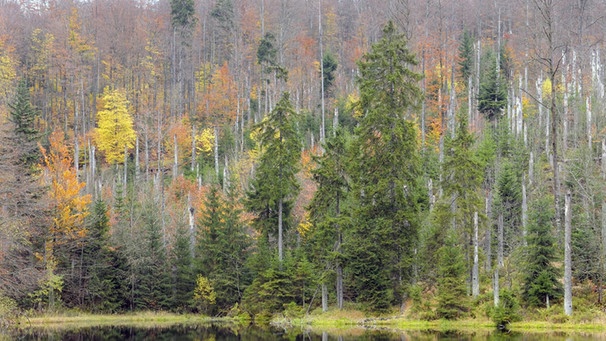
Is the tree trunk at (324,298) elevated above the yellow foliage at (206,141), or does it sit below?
below

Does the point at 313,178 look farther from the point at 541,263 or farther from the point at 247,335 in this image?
the point at 541,263

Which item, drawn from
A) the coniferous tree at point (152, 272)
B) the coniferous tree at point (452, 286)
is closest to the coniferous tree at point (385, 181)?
the coniferous tree at point (452, 286)

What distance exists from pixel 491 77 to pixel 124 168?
113 feet

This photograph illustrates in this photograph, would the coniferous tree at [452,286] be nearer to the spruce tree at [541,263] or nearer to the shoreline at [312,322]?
the shoreline at [312,322]

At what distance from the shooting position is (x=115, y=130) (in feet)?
209

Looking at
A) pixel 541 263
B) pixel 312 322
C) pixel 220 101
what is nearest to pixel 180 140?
pixel 220 101

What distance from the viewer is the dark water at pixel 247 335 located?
2589 cm

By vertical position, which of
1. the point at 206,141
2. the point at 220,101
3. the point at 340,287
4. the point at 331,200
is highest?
the point at 220,101

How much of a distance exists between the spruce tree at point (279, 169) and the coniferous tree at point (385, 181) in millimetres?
5071

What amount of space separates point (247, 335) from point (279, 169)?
41.6ft

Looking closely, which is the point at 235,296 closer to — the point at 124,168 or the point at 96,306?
the point at 96,306

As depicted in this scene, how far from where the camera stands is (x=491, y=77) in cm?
5328

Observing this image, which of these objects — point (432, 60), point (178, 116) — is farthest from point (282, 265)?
point (178, 116)

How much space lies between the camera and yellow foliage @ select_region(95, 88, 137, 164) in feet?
207
